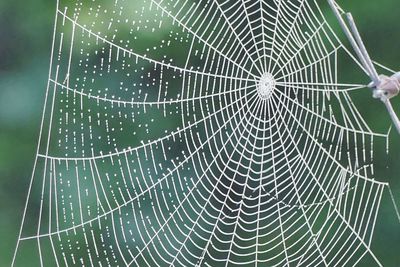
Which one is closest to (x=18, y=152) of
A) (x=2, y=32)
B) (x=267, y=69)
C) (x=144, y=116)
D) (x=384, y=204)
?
(x=2, y=32)

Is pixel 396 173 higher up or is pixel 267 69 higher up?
pixel 267 69

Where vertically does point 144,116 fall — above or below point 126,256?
above

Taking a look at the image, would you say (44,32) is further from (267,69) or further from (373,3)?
(267,69)

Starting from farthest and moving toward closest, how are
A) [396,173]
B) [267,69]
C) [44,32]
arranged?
[44,32] → [396,173] → [267,69]

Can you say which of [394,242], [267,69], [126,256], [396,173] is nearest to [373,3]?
[396,173]

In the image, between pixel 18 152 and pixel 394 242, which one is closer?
pixel 394 242

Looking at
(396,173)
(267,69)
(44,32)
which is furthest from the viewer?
(44,32)

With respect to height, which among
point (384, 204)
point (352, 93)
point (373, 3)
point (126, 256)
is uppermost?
point (373, 3)

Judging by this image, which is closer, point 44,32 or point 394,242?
point 394,242

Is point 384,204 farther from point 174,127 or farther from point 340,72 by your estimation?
point 174,127
